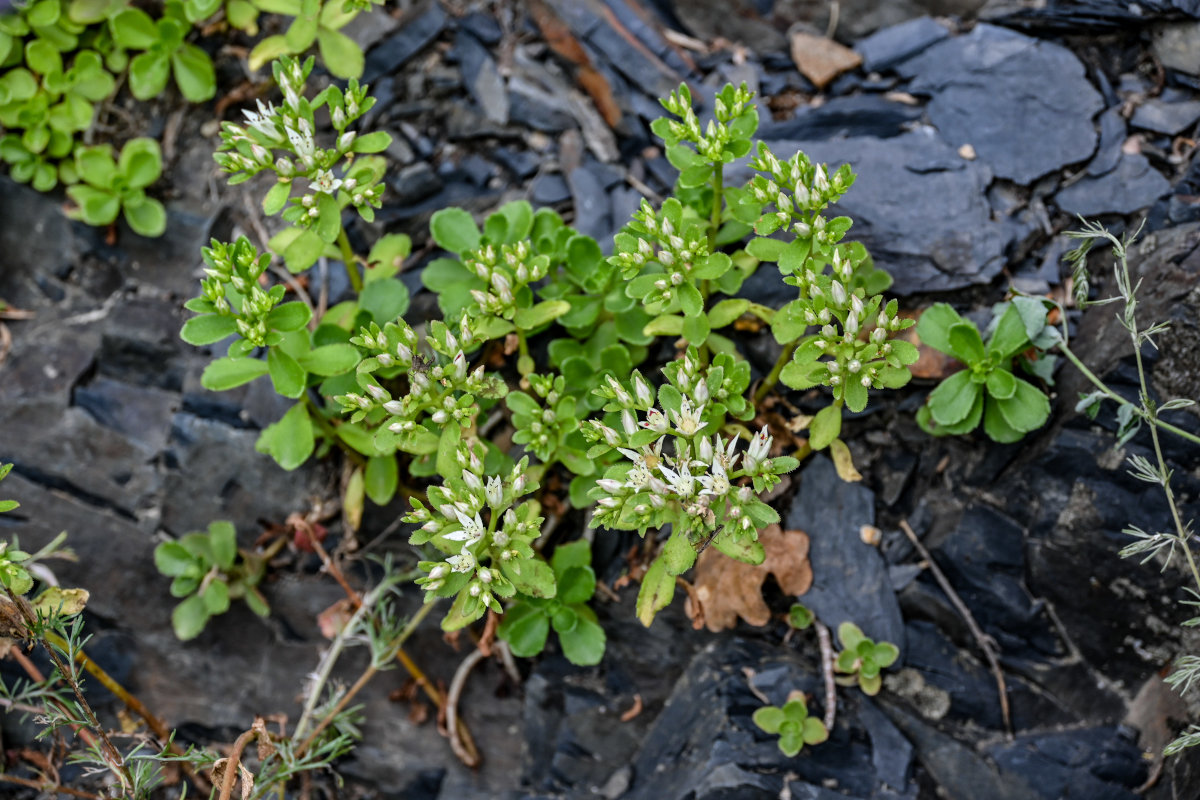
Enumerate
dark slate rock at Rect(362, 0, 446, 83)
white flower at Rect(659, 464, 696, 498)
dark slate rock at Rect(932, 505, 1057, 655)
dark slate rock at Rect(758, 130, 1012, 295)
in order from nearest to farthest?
white flower at Rect(659, 464, 696, 498) → dark slate rock at Rect(932, 505, 1057, 655) → dark slate rock at Rect(758, 130, 1012, 295) → dark slate rock at Rect(362, 0, 446, 83)

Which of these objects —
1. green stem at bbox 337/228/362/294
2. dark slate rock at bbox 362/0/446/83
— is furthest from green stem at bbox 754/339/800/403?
dark slate rock at bbox 362/0/446/83

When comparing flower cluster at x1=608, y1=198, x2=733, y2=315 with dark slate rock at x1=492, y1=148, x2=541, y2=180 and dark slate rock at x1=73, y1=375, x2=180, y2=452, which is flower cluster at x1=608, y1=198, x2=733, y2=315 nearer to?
dark slate rock at x1=492, y1=148, x2=541, y2=180

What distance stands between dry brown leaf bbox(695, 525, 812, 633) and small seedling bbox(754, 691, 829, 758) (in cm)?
41

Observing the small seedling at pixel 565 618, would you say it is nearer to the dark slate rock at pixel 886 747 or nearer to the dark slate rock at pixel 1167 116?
the dark slate rock at pixel 886 747

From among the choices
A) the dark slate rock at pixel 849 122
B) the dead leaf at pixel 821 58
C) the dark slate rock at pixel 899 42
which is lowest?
the dark slate rock at pixel 849 122

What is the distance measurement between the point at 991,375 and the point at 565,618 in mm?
1984

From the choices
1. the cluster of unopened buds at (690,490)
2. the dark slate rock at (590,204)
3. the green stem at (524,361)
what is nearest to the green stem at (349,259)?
the green stem at (524,361)

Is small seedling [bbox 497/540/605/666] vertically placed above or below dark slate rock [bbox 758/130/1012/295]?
below

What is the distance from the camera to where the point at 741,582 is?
3.80 m

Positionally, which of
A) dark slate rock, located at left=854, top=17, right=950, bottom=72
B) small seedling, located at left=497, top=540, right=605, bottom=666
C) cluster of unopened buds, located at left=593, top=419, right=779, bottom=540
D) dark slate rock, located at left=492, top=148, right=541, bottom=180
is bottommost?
small seedling, located at left=497, top=540, right=605, bottom=666

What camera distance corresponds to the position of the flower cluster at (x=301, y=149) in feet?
11.0

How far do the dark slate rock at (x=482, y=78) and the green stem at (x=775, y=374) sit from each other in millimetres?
2021

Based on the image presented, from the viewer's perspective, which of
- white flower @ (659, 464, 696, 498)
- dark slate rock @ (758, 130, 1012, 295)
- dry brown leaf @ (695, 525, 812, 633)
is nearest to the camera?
white flower @ (659, 464, 696, 498)

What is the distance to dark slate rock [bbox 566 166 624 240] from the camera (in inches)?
170
